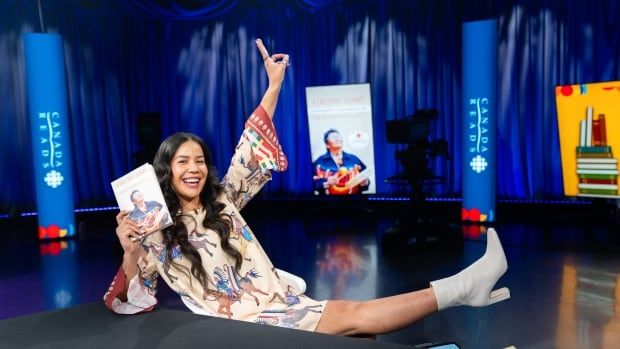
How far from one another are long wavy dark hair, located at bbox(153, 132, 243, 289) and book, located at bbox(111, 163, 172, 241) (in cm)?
37

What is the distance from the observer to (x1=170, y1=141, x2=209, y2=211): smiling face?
192 centimetres

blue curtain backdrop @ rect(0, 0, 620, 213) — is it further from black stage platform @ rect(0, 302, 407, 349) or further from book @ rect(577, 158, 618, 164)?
black stage platform @ rect(0, 302, 407, 349)

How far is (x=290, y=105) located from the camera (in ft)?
23.6

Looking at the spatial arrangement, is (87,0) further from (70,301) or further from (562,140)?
(562,140)

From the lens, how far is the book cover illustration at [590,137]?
15.7 ft

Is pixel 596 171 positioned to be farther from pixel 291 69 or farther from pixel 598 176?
pixel 291 69

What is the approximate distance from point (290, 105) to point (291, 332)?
613cm

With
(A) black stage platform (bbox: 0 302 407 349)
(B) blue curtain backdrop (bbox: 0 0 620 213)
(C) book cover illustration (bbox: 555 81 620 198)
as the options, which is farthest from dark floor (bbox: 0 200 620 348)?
(A) black stage platform (bbox: 0 302 407 349)

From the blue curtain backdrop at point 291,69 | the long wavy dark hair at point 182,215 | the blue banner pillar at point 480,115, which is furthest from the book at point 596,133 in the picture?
the long wavy dark hair at point 182,215

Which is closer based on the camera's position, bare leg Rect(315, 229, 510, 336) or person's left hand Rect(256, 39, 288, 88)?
bare leg Rect(315, 229, 510, 336)

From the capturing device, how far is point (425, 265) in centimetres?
394

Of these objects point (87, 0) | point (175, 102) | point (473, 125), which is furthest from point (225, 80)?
point (473, 125)

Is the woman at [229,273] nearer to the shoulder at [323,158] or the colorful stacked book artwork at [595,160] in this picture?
the colorful stacked book artwork at [595,160]

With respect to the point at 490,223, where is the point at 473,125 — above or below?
above
